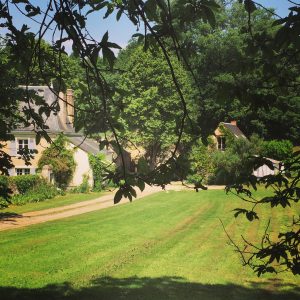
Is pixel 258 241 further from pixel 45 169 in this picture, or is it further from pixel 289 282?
pixel 45 169

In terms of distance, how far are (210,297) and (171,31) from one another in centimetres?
677

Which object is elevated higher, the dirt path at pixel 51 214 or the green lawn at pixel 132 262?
the dirt path at pixel 51 214

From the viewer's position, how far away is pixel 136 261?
36.2 ft

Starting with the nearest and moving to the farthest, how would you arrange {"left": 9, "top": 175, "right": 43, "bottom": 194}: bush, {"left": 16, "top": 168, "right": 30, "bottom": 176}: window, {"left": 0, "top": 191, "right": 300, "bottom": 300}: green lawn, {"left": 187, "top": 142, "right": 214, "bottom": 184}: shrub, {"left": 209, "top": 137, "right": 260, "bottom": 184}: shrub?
{"left": 0, "top": 191, "right": 300, "bottom": 300}: green lawn → {"left": 9, "top": 175, "right": 43, "bottom": 194}: bush → {"left": 16, "top": 168, "right": 30, "bottom": 176}: window → {"left": 209, "top": 137, "right": 260, "bottom": 184}: shrub → {"left": 187, "top": 142, "right": 214, "bottom": 184}: shrub

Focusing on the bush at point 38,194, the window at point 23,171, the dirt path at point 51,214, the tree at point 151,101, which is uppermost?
the tree at point 151,101

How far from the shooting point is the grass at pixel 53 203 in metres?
21.4

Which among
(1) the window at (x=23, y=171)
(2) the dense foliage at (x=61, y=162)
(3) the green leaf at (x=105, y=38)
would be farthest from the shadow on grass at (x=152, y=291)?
(1) the window at (x=23, y=171)

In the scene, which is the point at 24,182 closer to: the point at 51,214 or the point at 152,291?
the point at 51,214

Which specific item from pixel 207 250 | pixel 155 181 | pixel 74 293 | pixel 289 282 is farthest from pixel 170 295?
pixel 155 181

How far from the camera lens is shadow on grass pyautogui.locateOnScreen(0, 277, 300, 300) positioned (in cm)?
828

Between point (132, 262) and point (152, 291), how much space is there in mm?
2431

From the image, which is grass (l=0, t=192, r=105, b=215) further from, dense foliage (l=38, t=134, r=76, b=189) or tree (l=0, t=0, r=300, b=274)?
tree (l=0, t=0, r=300, b=274)

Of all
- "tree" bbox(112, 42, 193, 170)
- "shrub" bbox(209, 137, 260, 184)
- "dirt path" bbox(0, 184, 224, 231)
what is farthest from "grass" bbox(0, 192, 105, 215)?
"tree" bbox(112, 42, 193, 170)

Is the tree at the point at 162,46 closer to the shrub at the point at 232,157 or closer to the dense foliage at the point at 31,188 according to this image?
the dense foliage at the point at 31,188
